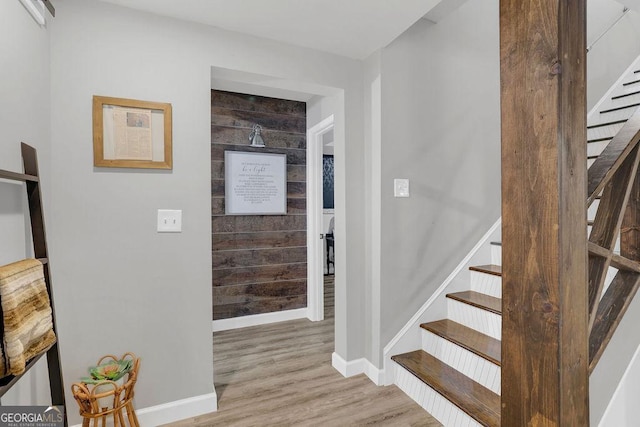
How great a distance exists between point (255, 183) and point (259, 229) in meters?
0.49

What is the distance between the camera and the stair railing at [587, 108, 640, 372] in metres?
1.14

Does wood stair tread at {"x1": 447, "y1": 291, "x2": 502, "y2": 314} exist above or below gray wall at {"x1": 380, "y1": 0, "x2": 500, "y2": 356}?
below

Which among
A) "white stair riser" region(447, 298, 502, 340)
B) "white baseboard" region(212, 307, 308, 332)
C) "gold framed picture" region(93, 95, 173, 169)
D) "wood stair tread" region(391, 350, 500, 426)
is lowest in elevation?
"white baseboard" region(212, 307, 308, 332)

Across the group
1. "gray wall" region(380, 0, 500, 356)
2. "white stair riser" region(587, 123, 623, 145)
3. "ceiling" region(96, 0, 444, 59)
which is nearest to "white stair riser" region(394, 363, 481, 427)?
"gray wall" region(380, 0, 500, 356)

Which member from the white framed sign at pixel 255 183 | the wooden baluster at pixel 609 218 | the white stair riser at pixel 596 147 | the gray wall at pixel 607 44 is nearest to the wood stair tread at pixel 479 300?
the wooden baluster at pixel 609 218

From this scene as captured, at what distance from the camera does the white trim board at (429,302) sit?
2258 millimetres

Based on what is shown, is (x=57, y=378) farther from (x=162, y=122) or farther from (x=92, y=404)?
(x=162, y=122)

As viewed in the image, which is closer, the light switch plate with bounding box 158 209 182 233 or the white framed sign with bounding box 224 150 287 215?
the light switch plate with bounding box 158 209 182 233

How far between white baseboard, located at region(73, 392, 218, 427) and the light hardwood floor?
0.14 ft

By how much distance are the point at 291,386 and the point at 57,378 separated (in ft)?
4.47

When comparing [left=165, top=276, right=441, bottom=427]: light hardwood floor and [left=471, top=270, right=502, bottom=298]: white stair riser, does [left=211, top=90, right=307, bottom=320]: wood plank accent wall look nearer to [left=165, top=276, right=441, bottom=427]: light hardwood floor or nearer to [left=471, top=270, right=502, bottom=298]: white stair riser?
[left=165, top=276, right=441, bottom=427]: light hardwood floor

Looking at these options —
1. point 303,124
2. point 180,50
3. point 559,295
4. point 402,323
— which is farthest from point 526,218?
point 303,124

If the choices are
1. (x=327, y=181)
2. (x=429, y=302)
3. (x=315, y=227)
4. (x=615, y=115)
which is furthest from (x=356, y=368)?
(x=327, y=181)

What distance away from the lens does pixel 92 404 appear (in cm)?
147
